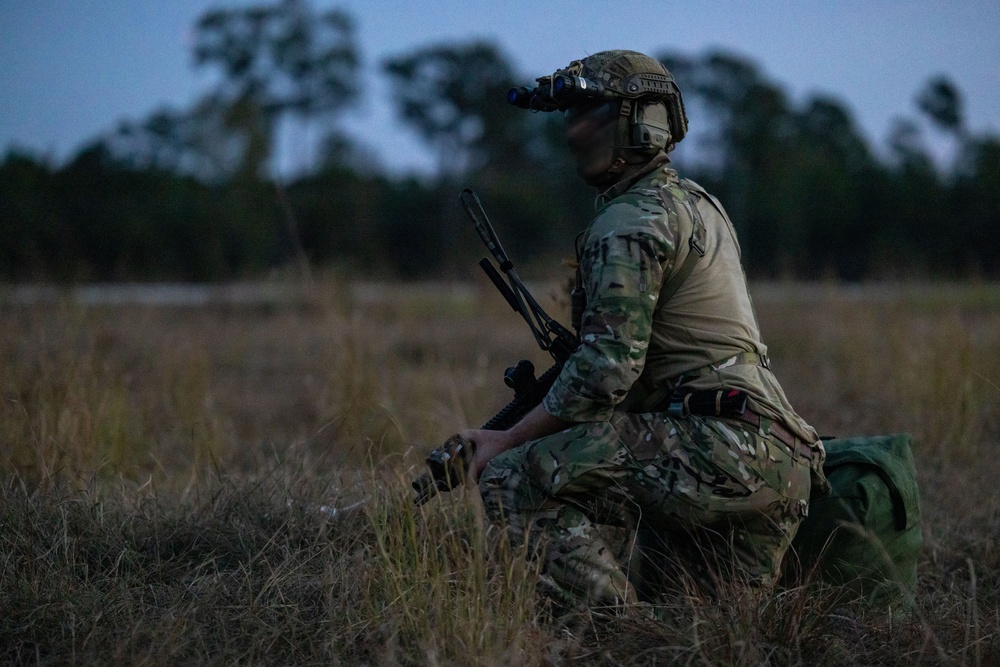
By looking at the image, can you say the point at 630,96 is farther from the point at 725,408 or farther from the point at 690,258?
the point at 725,408

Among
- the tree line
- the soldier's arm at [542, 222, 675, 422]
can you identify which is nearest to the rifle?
the soldier's arm at [542, 222, 675, 422]

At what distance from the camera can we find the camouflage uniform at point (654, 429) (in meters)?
2.50

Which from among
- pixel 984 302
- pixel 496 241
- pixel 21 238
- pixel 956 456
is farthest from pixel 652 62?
pixel 21 238

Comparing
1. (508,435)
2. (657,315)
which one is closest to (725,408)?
(657,315)

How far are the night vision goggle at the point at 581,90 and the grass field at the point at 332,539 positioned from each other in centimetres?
118

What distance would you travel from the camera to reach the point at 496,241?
113 inches

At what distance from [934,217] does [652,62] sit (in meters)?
19.2

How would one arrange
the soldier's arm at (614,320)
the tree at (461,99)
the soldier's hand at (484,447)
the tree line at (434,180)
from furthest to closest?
the tree at (461,99) < the tree line at (434,180) < the soldier's hand at (484,447) < the soldier's arm at (614,320)

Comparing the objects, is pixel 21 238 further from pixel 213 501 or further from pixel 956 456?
pixel 956 456

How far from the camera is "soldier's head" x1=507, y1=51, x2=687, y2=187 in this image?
2672mm

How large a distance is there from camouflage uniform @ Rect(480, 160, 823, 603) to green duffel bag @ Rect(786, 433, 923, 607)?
0.97ft

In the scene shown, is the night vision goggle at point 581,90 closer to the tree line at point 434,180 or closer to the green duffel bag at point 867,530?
the green duffel bag at point 867,530

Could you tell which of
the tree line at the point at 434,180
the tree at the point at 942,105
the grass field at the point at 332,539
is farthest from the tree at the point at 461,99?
the grass field at the point at 332,539

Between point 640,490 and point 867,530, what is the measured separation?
2.66 feet
